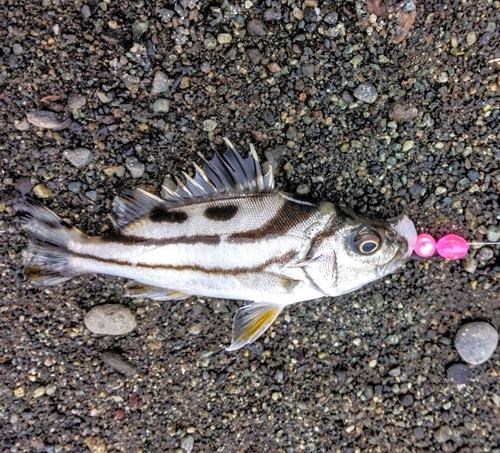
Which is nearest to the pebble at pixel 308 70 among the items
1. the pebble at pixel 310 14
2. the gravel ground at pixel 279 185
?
the gravel ground at pixel 279 185

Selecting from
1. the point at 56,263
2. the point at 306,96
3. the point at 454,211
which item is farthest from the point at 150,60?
the point at 454,211

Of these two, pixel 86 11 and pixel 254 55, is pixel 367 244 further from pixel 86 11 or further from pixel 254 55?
pixel 86 11

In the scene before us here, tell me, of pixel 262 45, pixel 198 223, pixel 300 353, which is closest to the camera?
pixel 198 223

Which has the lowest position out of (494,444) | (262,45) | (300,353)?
(494,444)

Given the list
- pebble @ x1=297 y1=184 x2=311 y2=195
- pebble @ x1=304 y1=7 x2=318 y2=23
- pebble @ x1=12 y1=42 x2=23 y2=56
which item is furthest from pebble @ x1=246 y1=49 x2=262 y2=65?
pebble @ x1=12 y1=42 x2=23 y2=56

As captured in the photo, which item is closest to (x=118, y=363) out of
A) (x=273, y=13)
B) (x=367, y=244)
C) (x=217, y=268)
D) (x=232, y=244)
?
(x=217, y=268)

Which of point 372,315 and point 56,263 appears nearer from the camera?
point 56,263

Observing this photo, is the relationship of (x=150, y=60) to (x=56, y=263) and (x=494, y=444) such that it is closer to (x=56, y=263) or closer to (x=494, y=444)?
(x=56, y=263)
